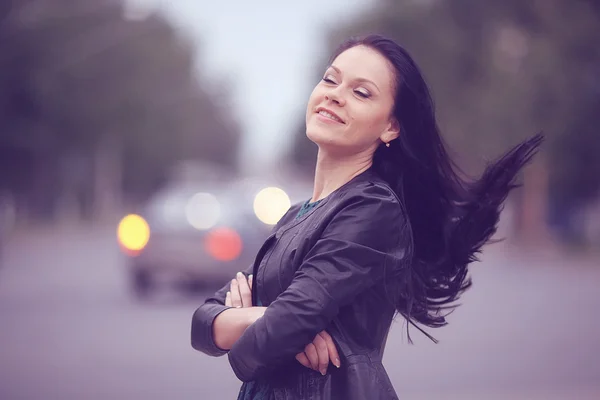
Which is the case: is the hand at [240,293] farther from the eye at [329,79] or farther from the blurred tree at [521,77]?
the blurred tree at [521,77]

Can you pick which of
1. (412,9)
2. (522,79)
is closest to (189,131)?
(412,9)

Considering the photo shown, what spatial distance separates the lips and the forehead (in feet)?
0.38

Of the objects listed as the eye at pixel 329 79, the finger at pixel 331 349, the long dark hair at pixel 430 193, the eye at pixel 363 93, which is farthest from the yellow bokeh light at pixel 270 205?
the finger at pixel 331 349

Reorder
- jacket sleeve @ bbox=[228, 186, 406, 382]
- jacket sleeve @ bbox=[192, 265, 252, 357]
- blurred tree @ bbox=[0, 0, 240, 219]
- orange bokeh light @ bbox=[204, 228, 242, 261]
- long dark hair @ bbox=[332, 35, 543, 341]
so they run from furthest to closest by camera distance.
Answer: blurred tree @ bbox=[0, 0, 240, 219] → orange bokeh light @ bbox=[204, 228, 242, 261] → long dark hair @ bbox=[332, 35, 543, 341] → jacket sleeve @ bbox=[192, 265, 252, 357] → jacket sleeve @ bbox=[228, 186, 406, 382]

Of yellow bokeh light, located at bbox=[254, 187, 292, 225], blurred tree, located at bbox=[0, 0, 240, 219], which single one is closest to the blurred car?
yellow bokeh light, located at bbox=[254, 187, 292, 225]

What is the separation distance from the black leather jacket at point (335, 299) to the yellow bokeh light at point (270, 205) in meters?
11.2

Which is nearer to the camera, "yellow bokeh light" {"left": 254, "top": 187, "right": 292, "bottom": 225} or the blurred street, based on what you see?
the blurred street

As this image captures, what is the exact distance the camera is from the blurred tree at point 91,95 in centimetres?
3488

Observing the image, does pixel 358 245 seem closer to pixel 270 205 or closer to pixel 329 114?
pixel 329 114

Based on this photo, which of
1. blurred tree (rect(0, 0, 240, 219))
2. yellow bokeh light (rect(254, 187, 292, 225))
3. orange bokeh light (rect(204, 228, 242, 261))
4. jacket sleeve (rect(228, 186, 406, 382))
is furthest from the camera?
blurred tree (rect(0, 0, 240, 219))

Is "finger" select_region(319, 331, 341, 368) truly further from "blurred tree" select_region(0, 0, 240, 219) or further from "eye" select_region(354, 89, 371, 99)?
"blurred tree" select_region(0, 0, 240, 219)

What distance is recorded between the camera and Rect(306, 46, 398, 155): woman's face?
279 cm

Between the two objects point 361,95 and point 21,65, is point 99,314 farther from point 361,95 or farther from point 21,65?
point 21,65

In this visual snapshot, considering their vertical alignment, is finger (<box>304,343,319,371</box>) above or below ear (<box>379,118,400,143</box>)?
below
